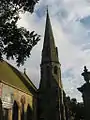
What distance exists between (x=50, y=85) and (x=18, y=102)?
35.9 feet

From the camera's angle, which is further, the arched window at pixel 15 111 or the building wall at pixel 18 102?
the arched window at pixel 15 111

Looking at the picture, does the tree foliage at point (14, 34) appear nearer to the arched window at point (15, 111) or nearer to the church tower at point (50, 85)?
the arched window at point (15, 111)

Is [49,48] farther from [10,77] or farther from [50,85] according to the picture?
[10,77]

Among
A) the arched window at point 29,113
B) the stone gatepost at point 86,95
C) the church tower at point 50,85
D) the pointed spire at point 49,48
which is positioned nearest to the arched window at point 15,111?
the arched window at point 29,113

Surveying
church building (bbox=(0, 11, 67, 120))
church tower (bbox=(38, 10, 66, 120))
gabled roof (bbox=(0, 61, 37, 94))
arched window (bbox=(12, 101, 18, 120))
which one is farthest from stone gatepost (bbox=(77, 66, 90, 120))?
church tower (bbox=(38, 10, 66, 120))

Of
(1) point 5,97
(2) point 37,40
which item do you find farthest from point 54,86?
(2) point 37,40

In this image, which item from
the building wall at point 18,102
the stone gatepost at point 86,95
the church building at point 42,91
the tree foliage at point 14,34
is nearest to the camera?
the tree foliage at point 14,34

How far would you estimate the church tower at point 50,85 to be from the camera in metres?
38.9

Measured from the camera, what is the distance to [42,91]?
41000mm

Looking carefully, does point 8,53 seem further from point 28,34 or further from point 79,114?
point 79,114

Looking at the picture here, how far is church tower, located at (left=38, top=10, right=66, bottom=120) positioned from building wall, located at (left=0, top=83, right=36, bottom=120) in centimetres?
252

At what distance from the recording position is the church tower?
128 feet

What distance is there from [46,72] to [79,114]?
1096 cm

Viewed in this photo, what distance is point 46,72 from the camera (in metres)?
42.1
